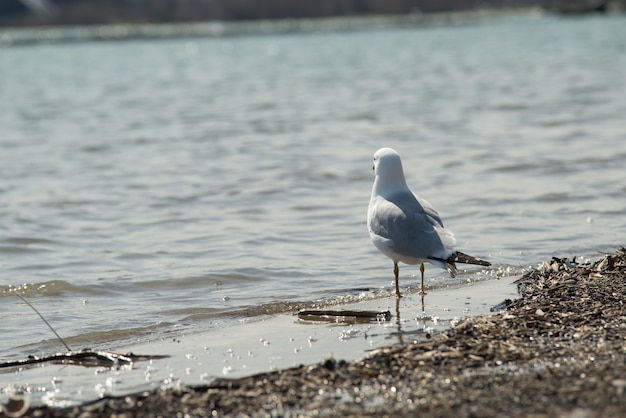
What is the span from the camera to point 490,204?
886cm

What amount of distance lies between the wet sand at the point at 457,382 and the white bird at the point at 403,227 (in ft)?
1.66

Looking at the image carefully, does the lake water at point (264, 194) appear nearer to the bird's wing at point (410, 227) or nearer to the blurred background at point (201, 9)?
the bird's wing at point (410, 227)

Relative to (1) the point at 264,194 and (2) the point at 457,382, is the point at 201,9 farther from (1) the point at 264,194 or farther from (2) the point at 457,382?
(2) the point at 457,382

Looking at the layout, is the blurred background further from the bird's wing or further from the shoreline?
the bird's wing

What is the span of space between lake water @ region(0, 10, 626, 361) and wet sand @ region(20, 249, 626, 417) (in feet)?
5.28

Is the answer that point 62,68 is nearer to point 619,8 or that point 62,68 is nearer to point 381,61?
point 381,61

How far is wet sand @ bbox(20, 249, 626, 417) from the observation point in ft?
11.6

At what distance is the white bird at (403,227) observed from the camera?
523cm

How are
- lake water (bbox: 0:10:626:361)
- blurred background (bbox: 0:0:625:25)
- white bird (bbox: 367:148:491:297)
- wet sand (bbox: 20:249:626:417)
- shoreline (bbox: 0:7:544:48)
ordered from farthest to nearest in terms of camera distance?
1. blurred background (bbox: 0:0:625:25)
2. shoreline (bbox: 0:7:544:48)
3. lake water (bbox: 0:10:626:361)
4. white bird (bbox: 367:148:491:297)
5. wet sand (bbox: 20:249:626:417)

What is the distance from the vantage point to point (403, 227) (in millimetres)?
5430

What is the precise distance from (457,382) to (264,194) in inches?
248

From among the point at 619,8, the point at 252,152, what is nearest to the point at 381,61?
the point at 252,152

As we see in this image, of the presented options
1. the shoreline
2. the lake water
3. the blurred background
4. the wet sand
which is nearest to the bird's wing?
the wet sand

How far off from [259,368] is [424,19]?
91.2 metres
